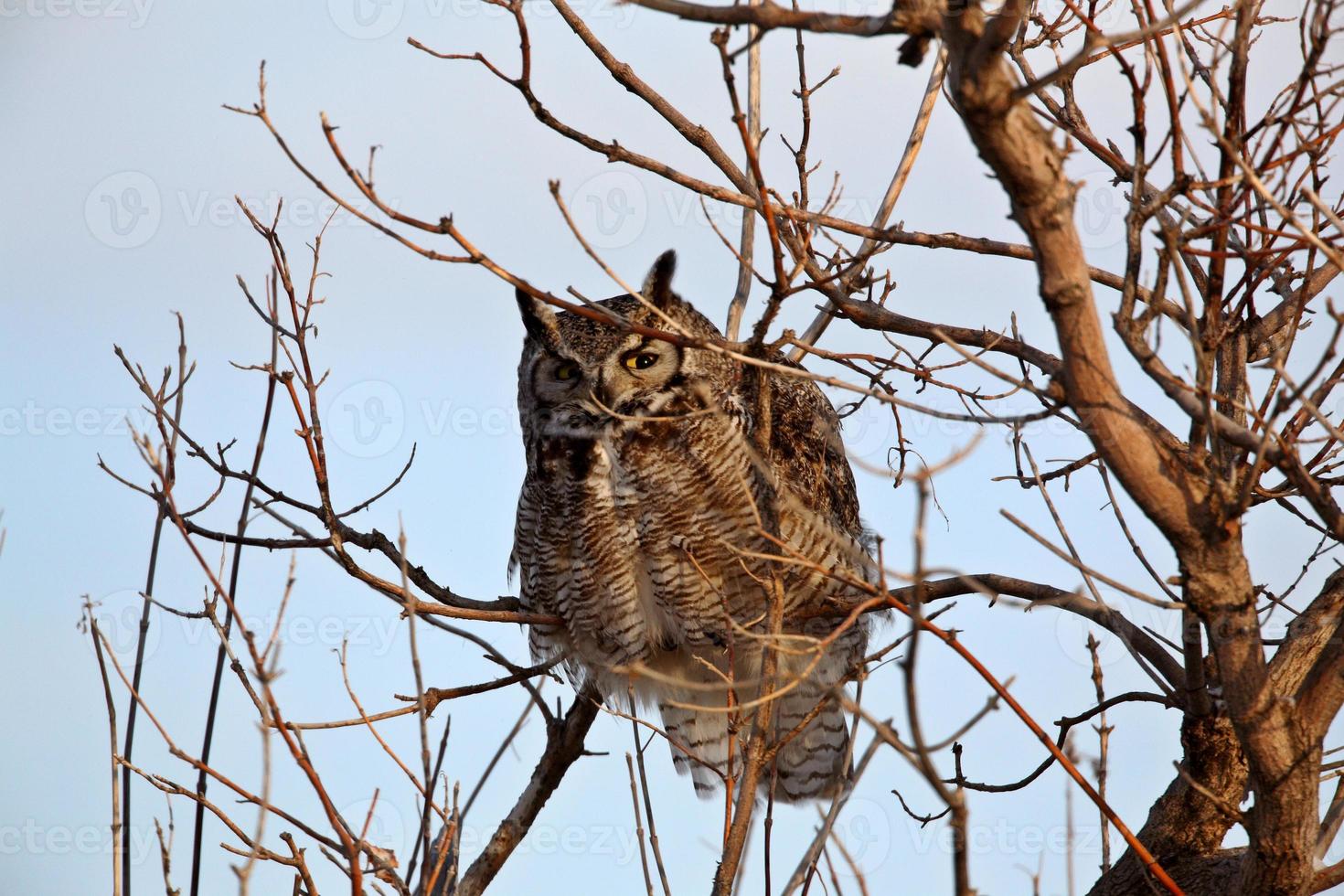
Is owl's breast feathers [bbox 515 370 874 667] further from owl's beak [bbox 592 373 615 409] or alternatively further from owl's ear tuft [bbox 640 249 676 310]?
owl's ear tuft [bbox 640 249 676 310]

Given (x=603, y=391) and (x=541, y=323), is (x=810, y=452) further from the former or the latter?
(x=541, y=323)

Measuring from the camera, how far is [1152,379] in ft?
6.77

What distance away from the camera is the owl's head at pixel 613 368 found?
3893mm

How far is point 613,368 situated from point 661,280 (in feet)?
1.41

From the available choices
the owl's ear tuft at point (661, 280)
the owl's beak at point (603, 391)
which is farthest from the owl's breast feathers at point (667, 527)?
the owl's ear tuft at point (661, 280)

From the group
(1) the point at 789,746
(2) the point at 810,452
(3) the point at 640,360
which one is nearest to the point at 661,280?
A: (3) the point at 640,360

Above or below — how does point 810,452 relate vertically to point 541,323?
below

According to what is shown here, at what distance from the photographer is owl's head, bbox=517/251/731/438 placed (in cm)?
389

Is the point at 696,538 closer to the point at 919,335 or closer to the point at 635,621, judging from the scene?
the point at 635,621

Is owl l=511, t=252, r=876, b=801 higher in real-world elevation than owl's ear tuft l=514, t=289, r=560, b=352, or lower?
lower

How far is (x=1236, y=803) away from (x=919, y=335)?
148 cm

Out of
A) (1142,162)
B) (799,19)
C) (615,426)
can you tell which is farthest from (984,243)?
(615,426)

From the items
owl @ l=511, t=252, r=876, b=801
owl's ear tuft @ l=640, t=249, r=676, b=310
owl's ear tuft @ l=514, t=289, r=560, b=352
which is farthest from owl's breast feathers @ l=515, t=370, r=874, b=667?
owl's ear tuft @ l=640, t=249, r=676, b=310

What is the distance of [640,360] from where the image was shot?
3.91m
